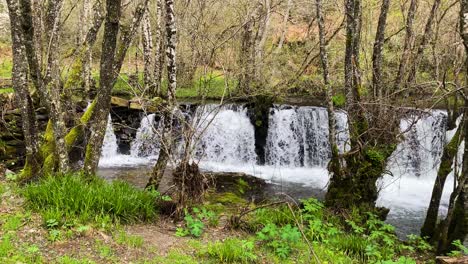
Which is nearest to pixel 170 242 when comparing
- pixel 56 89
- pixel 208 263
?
pixel 208 263

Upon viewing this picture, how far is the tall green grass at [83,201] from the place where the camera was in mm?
5418

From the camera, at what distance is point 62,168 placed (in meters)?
6.32

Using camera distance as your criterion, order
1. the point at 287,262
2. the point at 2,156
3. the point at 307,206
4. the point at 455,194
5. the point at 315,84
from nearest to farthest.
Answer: the point at 287,262 → the point at 455,194 → the point at 307,206 → the point at 2,156 → the point at 315,84

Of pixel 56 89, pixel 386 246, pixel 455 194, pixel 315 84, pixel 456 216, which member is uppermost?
pixel 315 84

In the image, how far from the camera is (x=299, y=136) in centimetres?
1527

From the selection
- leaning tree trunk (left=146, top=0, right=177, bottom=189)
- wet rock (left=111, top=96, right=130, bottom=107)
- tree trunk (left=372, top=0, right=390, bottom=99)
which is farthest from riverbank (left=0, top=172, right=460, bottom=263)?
wet rock (left=111, top=96, right=130, bottom=107)

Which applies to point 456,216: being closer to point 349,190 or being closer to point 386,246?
point 386,246

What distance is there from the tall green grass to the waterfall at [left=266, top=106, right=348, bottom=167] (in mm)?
9685

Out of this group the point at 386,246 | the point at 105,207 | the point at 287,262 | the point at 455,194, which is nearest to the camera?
the point at 287,262

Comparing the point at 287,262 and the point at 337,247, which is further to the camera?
the point at 337,247

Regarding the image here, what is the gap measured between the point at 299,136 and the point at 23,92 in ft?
34.5

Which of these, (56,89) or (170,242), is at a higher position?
(56,89)

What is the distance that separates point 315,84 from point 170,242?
14481 mm

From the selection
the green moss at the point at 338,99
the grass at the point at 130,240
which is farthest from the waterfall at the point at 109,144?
the grass at the point at 130,240
